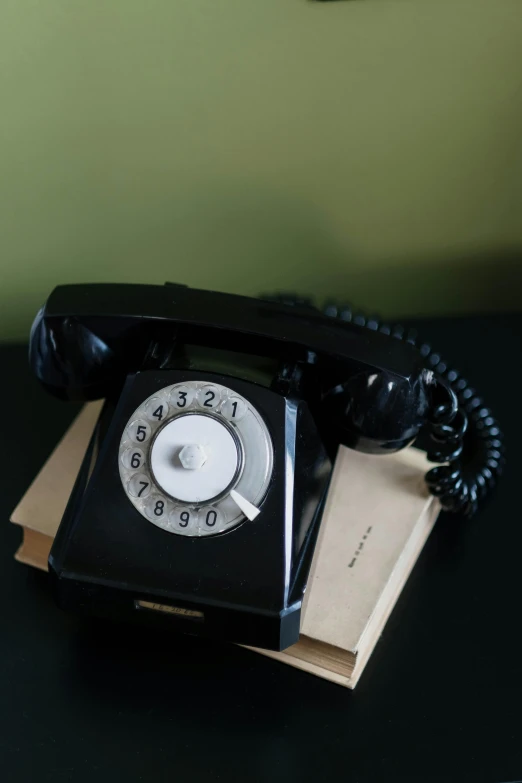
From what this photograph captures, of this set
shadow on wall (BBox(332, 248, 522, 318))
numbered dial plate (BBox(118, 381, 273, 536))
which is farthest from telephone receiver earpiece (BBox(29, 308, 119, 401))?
shadow on wall (BBox(332, 248, 522, 318))

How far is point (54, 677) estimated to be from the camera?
2.31 ft

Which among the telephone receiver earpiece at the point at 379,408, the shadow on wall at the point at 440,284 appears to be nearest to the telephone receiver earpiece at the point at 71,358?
the telephone receiver earpiece at the point at 379,408

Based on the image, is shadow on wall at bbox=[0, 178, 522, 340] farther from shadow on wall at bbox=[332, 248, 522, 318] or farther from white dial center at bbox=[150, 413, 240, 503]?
white dial center at bbox=[150, 413, 240, 503]

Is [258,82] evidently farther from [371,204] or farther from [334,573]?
[334,573]

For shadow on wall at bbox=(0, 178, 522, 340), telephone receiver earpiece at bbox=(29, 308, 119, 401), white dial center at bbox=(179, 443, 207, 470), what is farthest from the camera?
shadow on wall at bbox=(0, 178, 522, 340)

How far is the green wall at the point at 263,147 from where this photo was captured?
0.79m

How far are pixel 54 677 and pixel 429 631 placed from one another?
0.33 m

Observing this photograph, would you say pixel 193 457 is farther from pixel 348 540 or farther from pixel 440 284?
pixel 440 284

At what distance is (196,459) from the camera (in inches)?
24.6

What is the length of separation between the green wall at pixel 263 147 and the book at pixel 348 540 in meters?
0.24

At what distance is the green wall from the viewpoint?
0.79 m

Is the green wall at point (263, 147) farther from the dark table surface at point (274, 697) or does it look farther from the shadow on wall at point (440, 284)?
the dark table surface at point (274, 697)

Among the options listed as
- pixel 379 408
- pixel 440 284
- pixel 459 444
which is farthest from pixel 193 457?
pixel 440 284

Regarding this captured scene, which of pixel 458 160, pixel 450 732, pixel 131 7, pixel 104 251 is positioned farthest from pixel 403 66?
pixel 450 732
